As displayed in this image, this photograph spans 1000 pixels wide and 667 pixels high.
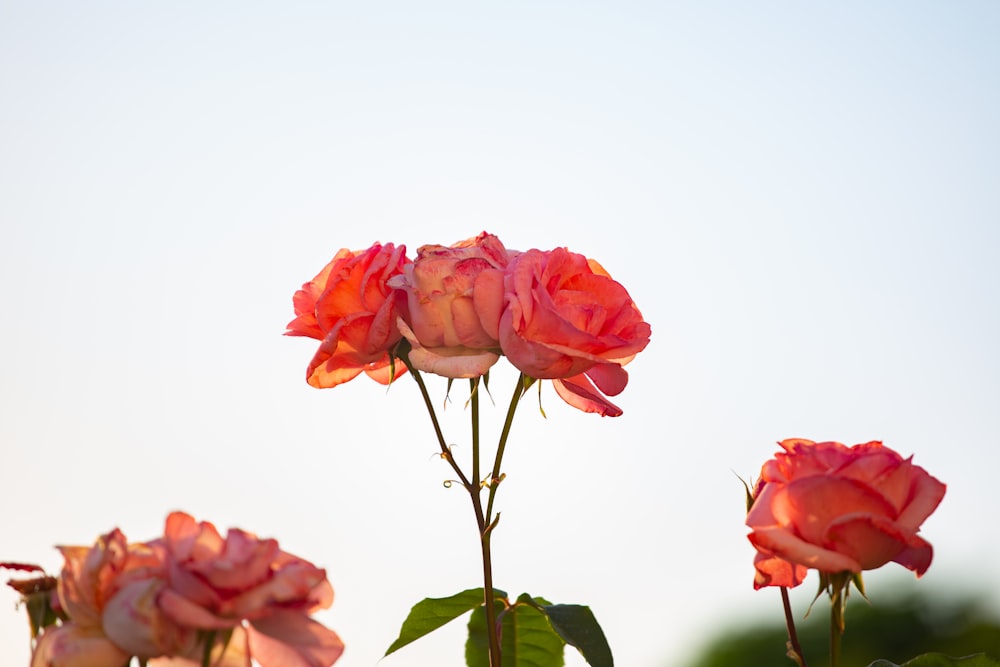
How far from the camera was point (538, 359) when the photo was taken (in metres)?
1.50

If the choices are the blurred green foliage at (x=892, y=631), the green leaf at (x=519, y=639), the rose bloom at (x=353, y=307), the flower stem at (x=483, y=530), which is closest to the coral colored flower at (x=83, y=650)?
the flower stem at (x=483, y=530)

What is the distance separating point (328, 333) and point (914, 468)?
0.78 metres

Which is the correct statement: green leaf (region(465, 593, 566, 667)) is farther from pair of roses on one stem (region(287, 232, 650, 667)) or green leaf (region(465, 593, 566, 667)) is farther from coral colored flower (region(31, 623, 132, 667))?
coral colored flower (region(31, 623, 132, 667))

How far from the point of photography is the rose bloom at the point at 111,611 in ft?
3.21

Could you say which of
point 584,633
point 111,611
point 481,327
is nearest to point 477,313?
point 481,327

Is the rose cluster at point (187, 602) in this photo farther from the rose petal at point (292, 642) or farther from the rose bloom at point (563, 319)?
the rose bloom at point (563, 319)

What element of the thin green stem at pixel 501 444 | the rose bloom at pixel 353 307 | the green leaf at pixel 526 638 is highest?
the rose bloom at pixel 353 307

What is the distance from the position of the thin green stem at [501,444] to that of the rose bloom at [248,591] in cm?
46

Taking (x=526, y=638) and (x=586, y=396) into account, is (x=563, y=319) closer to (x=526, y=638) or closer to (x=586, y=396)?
(x=586, y=396)

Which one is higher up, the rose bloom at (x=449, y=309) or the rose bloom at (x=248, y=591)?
the rose bloom at (x=449, y=309)

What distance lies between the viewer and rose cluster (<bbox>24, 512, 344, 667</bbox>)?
3.22 ft

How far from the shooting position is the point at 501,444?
1582 millimetres

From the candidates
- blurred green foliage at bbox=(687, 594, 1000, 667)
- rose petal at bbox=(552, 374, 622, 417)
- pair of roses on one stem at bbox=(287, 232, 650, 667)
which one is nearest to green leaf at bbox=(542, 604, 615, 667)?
pair of roses on one stem at bbox=(287, 232, 650, 667)

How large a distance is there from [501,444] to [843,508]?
1.54 feet
